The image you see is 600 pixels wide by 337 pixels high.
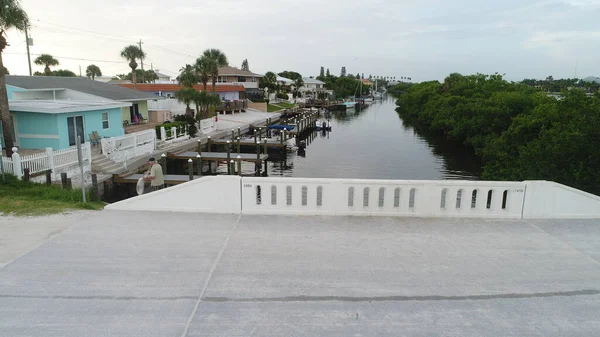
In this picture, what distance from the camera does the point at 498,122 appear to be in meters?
30.2

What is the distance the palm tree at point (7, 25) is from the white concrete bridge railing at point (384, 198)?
13449 mm

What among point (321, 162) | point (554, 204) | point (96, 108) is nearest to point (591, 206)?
point (554, 204)

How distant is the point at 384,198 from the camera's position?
848cm

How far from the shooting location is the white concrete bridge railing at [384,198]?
8.40 m

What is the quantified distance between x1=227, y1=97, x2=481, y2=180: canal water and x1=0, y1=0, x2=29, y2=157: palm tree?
1618cm

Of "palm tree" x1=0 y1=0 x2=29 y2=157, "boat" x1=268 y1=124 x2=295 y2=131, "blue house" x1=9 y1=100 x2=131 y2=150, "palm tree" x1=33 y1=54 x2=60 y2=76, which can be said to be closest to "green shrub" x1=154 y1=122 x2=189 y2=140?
"blue house" x1=9 y1=100 x2=131 y2=150

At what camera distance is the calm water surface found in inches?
1195

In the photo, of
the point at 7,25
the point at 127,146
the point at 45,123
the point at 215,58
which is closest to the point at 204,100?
the point at 215,58

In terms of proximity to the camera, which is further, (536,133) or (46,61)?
(46,61)

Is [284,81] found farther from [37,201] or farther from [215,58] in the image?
[37,201]

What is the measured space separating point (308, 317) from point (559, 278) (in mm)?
3850

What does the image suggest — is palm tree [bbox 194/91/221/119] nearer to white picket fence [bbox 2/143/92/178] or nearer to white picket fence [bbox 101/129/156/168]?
white picket fence [bbox 101/129/156/168]

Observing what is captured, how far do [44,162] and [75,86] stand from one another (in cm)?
1579

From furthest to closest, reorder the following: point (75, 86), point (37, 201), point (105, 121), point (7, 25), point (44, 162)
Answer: point (75, 86) < point (105, 121) < point (7, 25) < point (44, 162) < point (37, 201)
